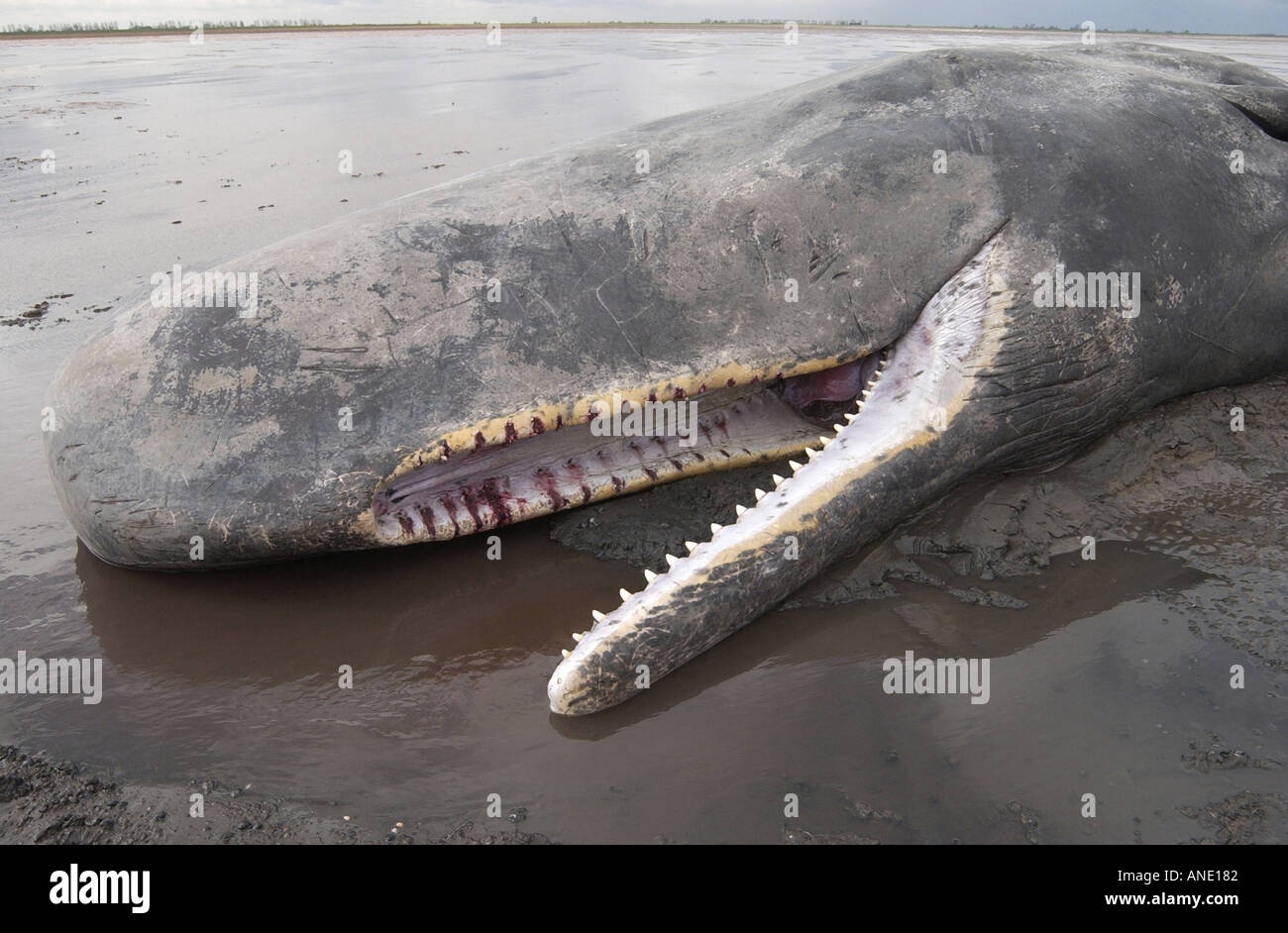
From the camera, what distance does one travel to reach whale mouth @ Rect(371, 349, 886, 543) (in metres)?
3.93

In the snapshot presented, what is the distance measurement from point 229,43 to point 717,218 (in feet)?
161

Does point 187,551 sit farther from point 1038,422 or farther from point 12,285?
point 12,285

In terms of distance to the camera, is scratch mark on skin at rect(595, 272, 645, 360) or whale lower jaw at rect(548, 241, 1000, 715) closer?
whale lower jaw at rect(548, 241, 1000, 715)

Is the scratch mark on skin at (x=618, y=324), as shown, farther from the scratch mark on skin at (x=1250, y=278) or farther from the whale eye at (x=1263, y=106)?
the whale eye at (x=1263, y=106)

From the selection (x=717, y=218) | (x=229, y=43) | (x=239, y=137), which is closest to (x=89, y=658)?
(x=717, y=218)

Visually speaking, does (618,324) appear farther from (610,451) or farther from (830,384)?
(830,384)

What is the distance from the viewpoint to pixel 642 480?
4289mm

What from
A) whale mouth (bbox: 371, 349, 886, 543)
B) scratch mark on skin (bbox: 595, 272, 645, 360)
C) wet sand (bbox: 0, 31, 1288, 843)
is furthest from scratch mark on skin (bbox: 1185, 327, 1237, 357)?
scratch mark on skin (bbox: 595, 272, 645, 360)

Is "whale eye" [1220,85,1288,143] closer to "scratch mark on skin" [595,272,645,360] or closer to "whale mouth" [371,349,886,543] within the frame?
"whale mouth" [371,349,886,543]

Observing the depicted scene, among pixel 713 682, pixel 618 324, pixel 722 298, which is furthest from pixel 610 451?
pixel 713 682

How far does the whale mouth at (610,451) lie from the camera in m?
3.93

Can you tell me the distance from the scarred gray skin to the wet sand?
24 cm

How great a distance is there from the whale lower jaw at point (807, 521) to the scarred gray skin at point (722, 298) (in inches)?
1.3

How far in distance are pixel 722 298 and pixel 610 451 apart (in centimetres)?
86
